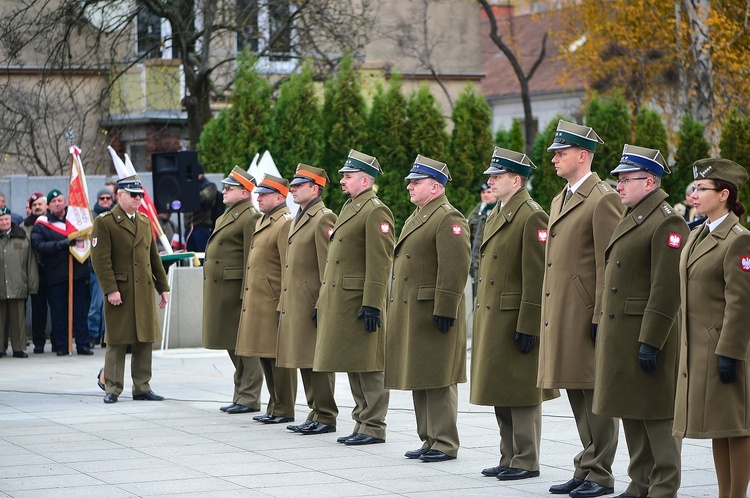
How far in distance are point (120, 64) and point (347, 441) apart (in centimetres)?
1729

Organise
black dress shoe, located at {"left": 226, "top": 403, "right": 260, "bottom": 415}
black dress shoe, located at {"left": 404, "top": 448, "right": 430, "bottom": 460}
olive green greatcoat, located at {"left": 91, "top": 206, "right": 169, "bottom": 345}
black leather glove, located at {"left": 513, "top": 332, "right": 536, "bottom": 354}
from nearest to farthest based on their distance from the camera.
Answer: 1. black leather glove, located at {"left": 513, "top": 332, "right": 536, "bottom": 354}
2. black dress shoe, located at {"left": 404, "top": 448, "right": 430, "bottom": 460}
3. black dress shoe, located at {"left": 226, "top": 403, "right": 260, "bottom": 415}
4. olive green greatcoat, located at {"left": 91, "top": 206, "right": 169, "bottom": 345}

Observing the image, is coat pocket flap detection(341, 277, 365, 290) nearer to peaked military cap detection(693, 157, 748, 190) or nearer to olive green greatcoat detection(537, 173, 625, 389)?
olive green greatcoat detection(537, 173, 625, 389)

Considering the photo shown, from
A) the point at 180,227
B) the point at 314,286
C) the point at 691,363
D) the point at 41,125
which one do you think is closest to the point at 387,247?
the point at 314,286

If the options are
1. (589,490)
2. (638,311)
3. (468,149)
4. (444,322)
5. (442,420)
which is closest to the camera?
(638,311)

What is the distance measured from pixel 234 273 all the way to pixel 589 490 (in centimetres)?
504

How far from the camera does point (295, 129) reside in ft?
68.5

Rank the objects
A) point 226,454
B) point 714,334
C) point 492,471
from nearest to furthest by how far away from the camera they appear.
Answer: point 714,334
point 492,471
point 226,454

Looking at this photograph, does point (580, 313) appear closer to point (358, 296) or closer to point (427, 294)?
point (427, 294)

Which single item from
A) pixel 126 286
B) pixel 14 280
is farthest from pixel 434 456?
pixel 14 280

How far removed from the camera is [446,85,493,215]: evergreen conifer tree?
21.5 metres

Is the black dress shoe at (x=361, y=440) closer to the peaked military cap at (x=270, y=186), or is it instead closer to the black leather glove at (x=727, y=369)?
the peaked military cap at (x=270, y=186)

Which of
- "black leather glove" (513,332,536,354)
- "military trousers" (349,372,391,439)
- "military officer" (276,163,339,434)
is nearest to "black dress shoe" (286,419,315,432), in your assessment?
"military officer" (276,163,339,434)

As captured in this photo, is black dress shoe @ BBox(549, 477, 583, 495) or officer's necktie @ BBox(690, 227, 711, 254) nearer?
officer's necktie @ BBox(690, 227, 711, 254)

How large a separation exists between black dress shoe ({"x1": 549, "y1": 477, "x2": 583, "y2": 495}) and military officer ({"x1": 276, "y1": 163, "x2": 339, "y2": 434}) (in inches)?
121
